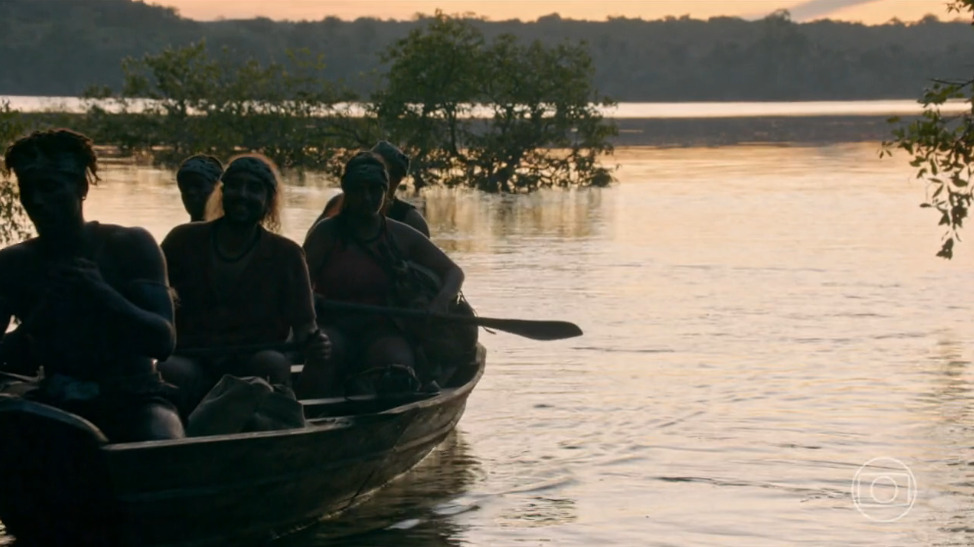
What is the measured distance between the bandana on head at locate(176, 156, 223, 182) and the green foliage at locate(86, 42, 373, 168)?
26.2 metres

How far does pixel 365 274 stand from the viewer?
1004cm

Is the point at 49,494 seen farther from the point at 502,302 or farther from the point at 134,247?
the point at 502,302

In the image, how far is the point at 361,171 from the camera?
380 inches

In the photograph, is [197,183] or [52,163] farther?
[197,183]

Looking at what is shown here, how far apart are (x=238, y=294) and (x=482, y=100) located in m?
29.2

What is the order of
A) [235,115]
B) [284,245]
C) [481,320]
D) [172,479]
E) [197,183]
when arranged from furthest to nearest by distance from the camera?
1. [235,115]
2. [481,320]
3. [197,183]
4. [284,245]
5. [172,479]

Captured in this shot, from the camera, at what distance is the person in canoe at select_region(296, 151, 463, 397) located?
32.4ft

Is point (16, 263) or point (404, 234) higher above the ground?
point (16, 263)

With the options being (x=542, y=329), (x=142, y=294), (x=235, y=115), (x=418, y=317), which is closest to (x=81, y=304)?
(x=142, y=294)

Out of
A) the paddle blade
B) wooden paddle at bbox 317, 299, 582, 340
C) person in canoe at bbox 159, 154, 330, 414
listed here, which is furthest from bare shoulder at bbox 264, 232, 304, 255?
the paddle blade

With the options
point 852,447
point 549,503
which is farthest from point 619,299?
point 549,503

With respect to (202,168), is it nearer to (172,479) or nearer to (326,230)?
(326,230)

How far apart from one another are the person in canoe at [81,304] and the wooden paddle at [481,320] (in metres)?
Result: 2.51

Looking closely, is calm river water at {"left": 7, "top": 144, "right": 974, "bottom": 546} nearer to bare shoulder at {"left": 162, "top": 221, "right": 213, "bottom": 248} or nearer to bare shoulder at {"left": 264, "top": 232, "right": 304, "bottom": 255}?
Result: bare shoulder at {"left": 264, "top": 232, "right": 304, "bottom": 255}
